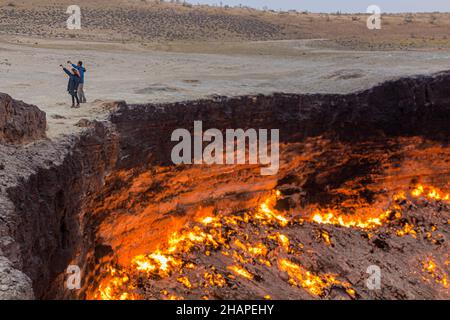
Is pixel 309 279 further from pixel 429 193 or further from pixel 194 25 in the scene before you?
pixel 194 25

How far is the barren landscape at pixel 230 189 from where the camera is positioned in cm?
750

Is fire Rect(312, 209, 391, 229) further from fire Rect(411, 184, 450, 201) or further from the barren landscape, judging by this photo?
fire Rect(411, 184, 450, 201)

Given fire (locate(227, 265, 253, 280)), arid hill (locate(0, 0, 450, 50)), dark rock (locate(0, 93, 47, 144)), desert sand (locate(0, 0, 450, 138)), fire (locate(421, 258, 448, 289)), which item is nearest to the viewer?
dark rock (locate(0, 93, 47, 144))

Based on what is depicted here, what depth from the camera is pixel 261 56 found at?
27.6 metres

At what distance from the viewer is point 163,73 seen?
62.8 ft

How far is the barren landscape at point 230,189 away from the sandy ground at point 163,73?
0.15 m

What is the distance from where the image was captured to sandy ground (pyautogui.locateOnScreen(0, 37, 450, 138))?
11.8 metres
